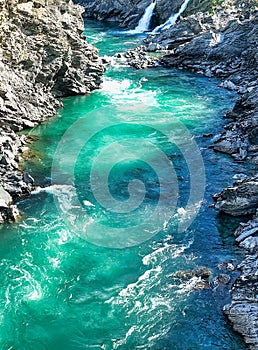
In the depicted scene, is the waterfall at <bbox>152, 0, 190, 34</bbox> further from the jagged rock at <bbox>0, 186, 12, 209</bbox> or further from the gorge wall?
the jagged rock at <bbox>0, 186, 12, 209</bbox>

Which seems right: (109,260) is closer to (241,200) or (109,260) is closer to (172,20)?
(241,200)

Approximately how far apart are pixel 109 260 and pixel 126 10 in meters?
60.0

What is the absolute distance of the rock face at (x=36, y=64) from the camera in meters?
32.2

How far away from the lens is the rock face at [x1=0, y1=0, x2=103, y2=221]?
32250 millimetres

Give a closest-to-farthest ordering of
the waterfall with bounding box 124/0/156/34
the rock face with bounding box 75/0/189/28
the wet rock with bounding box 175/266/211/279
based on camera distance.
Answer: the wet rock with bounding box 175/266/211/279
the waterfall with bounding box 124/0/156/34
the rock face with bounding box 75/0/189/28

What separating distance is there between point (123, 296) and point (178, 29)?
4357 centimetres

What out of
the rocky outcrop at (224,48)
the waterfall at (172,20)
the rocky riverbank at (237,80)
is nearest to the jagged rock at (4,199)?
the rocky riverbank at (237,80)

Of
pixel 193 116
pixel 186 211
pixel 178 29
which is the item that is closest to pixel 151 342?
pixel 186 211

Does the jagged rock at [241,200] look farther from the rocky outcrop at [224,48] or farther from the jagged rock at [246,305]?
the rocky outcrop at [224,48]

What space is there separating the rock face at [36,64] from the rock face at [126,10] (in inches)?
1083

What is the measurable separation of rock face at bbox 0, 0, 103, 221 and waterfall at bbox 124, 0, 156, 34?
25.3m

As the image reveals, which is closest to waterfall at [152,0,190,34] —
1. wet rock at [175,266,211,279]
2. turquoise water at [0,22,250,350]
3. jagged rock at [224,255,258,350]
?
turquoise water at [0,22,250,350]

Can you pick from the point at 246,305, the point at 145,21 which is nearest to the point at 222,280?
the point at 246,305

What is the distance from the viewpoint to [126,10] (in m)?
73.2
